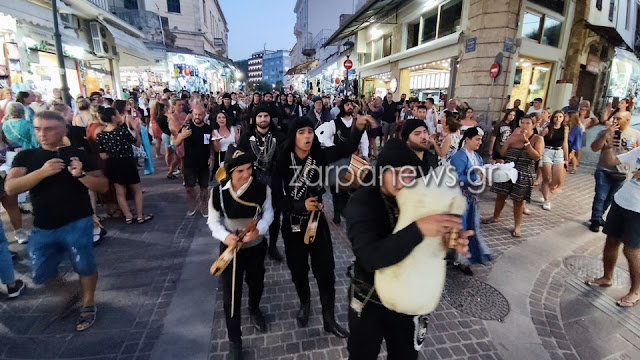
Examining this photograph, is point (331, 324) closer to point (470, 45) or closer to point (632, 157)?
point (632, 157)

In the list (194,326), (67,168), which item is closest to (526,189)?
(194,326)

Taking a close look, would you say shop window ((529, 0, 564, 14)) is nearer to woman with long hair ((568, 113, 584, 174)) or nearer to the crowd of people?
woman with long hair ((568, 113, 584, 174))

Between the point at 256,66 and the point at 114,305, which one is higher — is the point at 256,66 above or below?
above

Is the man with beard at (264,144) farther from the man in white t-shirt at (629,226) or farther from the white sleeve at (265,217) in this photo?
the man in white t-shirt at (629,226)

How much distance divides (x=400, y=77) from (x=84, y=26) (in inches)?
618


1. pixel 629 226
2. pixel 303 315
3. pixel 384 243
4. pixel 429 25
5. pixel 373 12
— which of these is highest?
pixel 373 12

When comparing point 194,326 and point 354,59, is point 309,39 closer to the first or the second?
point 354,59

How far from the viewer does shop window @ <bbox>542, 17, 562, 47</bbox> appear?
12.9 meters

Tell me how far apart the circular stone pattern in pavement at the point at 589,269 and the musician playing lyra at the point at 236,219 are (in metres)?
4.44

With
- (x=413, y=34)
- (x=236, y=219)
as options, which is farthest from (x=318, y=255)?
(x=413, y=34)

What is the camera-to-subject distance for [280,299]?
3615mm

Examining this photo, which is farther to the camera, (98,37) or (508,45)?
(98,37)

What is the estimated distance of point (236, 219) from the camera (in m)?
2.65

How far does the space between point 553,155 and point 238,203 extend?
6.95 metres
